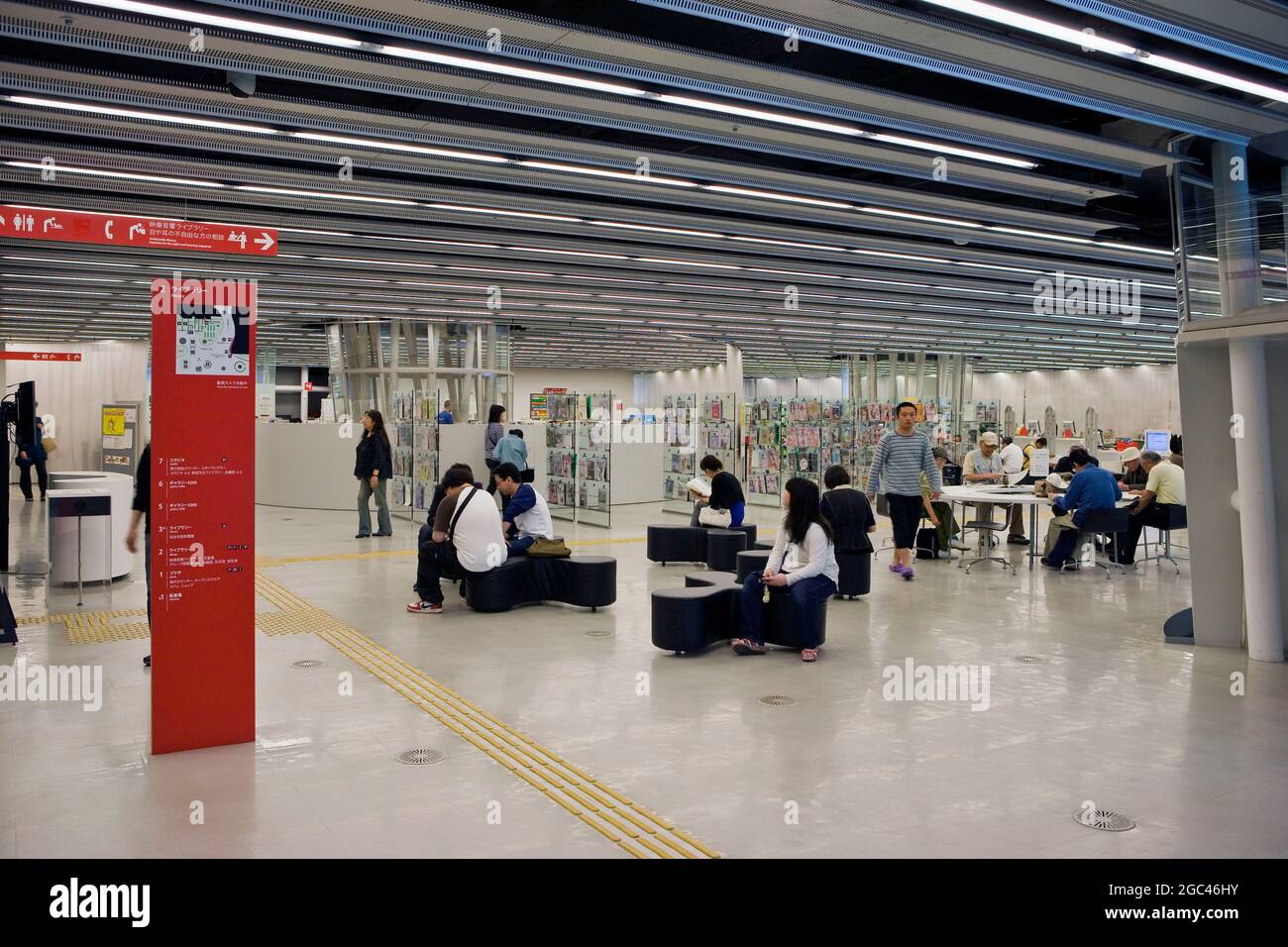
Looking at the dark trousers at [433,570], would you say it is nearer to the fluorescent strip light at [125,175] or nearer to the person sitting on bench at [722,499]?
the person sitting on bench at [722,499]

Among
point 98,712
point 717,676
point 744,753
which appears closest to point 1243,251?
point 717,676

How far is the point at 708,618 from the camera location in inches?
291

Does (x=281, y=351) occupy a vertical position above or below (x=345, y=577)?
above

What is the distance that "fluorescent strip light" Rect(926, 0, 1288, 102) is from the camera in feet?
17.5

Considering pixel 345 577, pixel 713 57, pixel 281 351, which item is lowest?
pixel 345 577

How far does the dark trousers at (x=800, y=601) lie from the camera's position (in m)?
7.12

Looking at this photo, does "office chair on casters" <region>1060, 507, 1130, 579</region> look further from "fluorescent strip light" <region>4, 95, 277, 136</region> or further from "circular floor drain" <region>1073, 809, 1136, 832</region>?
"fluorescent strip light" <region>4, 95, 277, 136</region>

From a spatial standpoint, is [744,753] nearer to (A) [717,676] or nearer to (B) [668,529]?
(A) [717,676]

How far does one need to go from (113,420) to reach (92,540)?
49.0 feet

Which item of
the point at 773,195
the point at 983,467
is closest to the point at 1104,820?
the point at 773,195

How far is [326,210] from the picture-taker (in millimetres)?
10422
